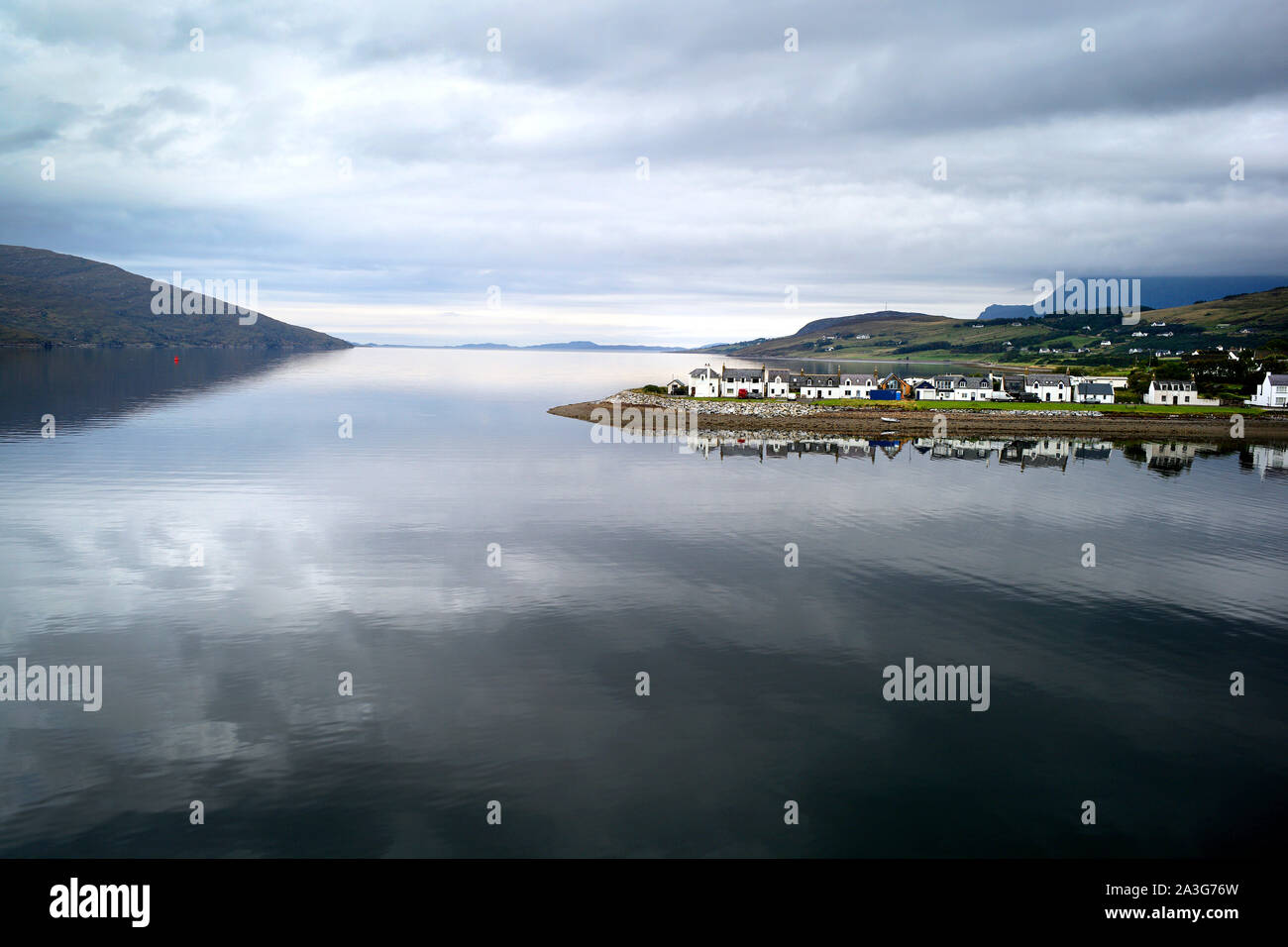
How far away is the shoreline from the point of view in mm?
110562

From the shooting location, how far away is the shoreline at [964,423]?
363ft

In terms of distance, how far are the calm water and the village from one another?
84083 millimetres

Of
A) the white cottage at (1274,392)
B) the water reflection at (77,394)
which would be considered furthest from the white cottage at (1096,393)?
the water reflection at (77,394)

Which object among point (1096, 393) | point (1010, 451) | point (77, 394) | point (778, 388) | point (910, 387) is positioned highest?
point (910, 387)

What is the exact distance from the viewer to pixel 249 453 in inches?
3182

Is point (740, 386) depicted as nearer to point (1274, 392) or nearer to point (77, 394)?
point (1274, 392)

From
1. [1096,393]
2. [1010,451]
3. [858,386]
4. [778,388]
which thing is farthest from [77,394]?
[1096,393]

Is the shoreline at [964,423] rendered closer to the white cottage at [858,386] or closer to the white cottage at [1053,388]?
the white cottage at [858,386]

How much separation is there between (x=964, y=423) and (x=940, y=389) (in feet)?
93.8

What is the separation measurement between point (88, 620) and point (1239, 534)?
2718 inches

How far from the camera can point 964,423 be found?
121 m

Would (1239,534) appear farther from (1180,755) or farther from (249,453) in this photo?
(249,453)

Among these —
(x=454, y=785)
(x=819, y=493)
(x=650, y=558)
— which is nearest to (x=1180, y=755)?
(x=454, y=785)
